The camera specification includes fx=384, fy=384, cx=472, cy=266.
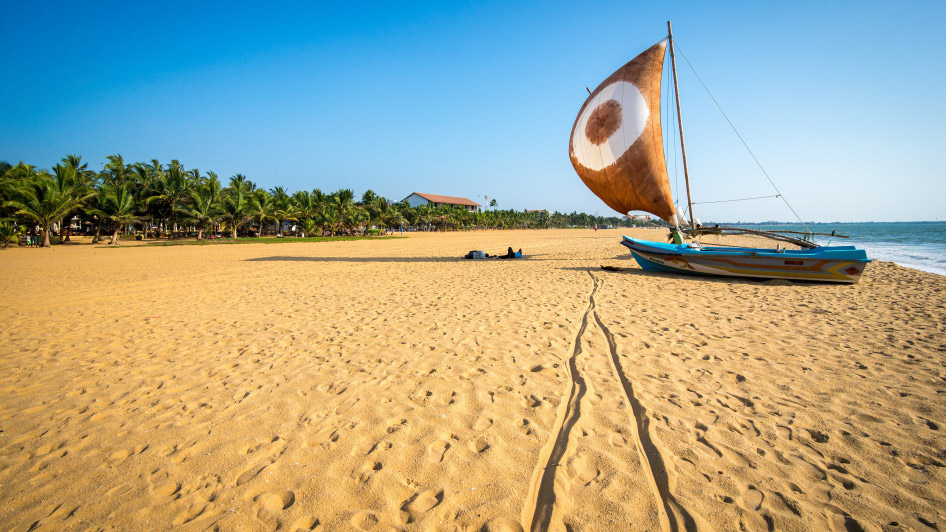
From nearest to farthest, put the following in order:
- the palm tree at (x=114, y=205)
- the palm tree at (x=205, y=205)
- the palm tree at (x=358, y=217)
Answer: the palm tree at (x=114, y=205) < the palm tree at (x=205, y=205) < the palm tree at (x=358, y=217)

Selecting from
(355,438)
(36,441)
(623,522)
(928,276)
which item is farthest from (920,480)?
(928,276)

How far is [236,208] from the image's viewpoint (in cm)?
3678

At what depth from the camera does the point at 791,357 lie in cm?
465

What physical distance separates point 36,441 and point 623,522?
4.44 metres

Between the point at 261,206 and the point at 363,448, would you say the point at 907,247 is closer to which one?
the point at 363,448

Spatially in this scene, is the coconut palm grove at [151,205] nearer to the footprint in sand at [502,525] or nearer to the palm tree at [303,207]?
the palm tree at [303,207]

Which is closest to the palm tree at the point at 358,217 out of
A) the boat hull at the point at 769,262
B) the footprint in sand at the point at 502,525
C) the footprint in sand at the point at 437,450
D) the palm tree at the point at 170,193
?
the palm tree at the point at 170,193

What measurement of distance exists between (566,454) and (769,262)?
1006 cm

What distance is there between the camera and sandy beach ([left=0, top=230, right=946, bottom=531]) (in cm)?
233

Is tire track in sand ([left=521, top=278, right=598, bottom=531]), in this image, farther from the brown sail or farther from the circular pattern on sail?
the circular pattern on sail

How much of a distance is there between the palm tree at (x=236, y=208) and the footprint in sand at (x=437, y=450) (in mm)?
40923

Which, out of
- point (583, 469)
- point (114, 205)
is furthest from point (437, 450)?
point (114, 205)

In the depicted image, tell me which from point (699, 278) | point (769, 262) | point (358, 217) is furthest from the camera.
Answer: point (358, 217)

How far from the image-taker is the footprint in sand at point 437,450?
110 inches
